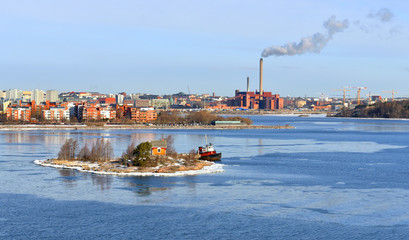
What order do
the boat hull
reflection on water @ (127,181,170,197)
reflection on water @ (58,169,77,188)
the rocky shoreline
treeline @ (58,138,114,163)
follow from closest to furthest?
reflection on water @ (127,181,170,197), reflection on water @ (58,169,77,188), the rocky shoreline, treeline @ (58,138,114,163), the boat hull

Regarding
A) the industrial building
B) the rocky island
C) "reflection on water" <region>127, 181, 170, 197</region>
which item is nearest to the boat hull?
the rocky island

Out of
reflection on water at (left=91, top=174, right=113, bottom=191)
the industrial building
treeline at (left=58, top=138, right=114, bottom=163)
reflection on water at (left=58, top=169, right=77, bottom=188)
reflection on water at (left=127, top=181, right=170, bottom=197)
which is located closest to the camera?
reflection on water at (left=127, top=181, right=170, bottom=197)

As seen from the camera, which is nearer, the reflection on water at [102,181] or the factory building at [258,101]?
the reflection on water at [102,181]

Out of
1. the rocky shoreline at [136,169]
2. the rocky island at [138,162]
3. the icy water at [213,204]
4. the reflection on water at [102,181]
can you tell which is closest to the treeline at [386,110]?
the icy water at [213,204]

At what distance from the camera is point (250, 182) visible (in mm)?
15039

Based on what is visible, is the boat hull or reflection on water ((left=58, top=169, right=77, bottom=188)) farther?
the boat hull

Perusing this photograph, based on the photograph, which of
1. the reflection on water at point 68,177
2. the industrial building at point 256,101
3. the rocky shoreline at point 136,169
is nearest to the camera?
the reflection on water at point 68,177

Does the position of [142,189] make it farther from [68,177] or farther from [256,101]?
[256,101]

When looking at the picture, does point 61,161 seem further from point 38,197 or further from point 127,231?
point 127,231

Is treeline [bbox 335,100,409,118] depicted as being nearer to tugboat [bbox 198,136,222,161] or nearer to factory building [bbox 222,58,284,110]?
factory building [bbox 222,58,284,110]

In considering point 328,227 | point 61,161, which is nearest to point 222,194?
point 328,227

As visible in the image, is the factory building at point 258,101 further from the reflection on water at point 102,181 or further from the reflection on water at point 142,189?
the reflection on water at point 142,189

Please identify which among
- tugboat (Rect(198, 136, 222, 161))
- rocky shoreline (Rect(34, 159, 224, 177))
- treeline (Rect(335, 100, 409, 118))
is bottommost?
rocky shoreline (Rect(34, 159, 224, 177))

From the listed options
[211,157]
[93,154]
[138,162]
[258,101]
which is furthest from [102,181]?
[258,101]
